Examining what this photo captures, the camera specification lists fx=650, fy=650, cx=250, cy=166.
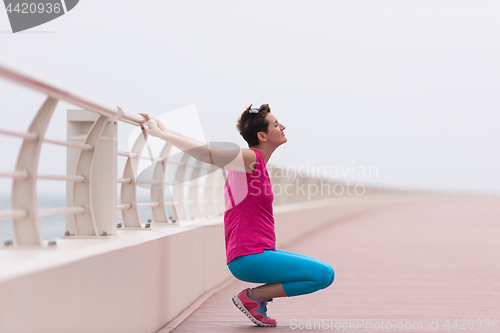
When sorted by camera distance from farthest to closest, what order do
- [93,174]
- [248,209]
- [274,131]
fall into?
[274,131] → [248,209] → [93,174]

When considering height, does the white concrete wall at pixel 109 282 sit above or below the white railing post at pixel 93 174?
below

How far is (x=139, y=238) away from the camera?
12.3ft

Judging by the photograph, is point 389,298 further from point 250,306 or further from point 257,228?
point 257,228

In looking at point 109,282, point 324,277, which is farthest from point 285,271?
point 109,282

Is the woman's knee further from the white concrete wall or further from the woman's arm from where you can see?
the white concrete wall

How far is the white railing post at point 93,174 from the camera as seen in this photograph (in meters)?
3.52

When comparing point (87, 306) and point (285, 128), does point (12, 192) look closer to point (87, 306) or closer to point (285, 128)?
point (87, 306)

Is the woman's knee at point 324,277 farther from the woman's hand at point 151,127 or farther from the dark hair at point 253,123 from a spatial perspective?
the woman's hand at point 151,127

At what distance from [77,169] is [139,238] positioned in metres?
0.55

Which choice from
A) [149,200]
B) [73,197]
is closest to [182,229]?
[149,200]

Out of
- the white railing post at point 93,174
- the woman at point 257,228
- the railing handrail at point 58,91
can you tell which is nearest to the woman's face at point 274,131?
the woman at point 257,228

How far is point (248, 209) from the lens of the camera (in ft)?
12.9

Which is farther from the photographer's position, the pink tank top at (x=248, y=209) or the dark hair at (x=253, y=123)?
the dark hair at (x=253, y=123)

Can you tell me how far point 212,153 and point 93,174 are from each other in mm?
681
